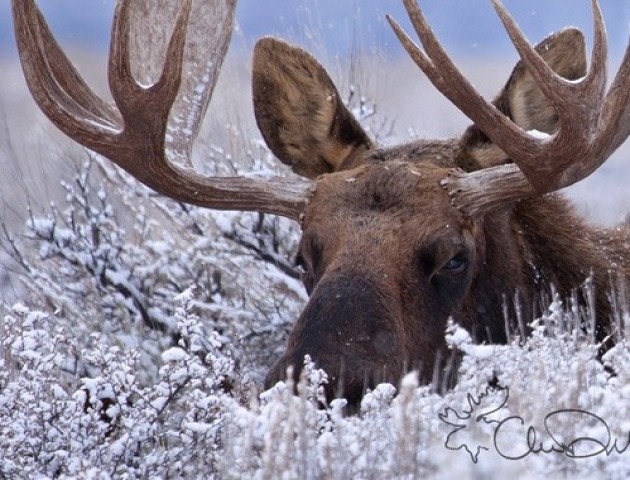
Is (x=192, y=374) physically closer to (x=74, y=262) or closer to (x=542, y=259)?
(x=542, y=259)

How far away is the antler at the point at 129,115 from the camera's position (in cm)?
600

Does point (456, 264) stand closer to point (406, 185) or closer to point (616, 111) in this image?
point (406, 185)

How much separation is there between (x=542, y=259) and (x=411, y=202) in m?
0.82

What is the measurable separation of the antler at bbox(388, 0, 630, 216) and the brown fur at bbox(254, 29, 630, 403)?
1.40ft

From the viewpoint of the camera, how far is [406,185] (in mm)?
6238

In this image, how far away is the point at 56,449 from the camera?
4984 mm

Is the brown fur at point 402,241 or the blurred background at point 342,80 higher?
the blurred background at point 342,80

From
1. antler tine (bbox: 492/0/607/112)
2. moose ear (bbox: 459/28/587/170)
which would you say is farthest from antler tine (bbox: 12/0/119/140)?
antler tine (bbox: 492/0/607/112)

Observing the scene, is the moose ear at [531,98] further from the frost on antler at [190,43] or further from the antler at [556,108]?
the frost on antler at [190,43]

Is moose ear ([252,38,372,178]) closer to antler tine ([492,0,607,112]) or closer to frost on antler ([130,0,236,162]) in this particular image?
frost on antler ([130,0,236,162])

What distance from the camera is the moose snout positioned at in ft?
17.5

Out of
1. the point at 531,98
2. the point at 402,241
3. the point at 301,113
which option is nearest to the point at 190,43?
the point at 301,113

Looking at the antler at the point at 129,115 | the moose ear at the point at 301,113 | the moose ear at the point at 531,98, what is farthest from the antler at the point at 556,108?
the moose ear at the point at 301,113

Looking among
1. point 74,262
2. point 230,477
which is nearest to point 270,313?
point 74,262
